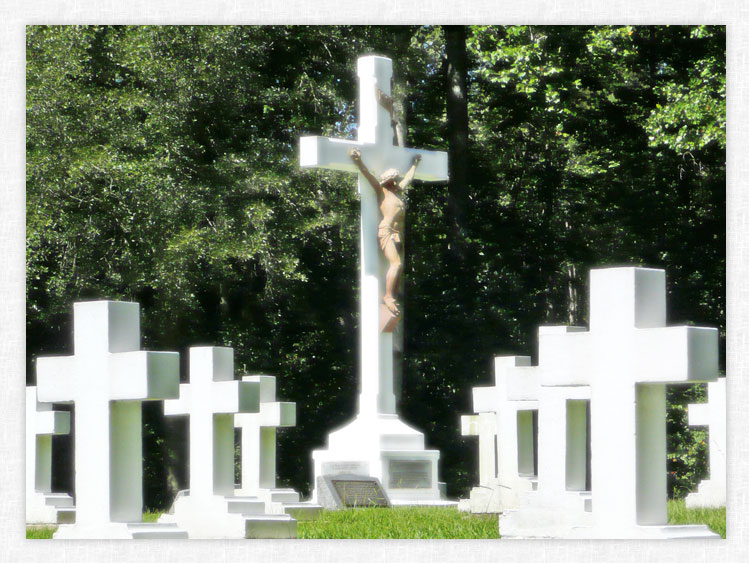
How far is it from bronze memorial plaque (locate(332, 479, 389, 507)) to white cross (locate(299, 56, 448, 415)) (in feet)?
4.64

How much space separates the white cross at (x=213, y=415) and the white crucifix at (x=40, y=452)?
5.17 ft

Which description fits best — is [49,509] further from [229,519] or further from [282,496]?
[229,519]

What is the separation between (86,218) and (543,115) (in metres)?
6.82

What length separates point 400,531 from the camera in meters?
7.04

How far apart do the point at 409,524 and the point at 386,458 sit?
11.6ft

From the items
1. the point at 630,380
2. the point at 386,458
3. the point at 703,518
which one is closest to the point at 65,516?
the point at 386,458

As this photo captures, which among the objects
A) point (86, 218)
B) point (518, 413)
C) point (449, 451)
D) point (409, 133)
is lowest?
point (449, 451)

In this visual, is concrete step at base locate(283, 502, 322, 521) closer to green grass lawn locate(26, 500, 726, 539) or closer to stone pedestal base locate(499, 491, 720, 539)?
green grass lawn locate(26, 500, 726, 539)

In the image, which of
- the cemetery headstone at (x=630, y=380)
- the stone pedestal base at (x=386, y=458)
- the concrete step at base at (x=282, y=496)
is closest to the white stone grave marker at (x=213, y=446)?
the concrete step at base at (x=282, y=496)

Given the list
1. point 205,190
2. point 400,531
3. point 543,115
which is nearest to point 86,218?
point 205,190

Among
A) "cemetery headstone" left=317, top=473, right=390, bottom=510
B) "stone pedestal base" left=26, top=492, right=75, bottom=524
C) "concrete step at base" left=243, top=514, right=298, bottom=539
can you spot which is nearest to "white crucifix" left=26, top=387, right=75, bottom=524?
"stone pedestal base" left=26, top=492, right=75, bottom=524

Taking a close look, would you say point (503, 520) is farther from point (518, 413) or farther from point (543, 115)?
point (543, 115)

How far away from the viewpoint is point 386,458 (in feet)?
36.1

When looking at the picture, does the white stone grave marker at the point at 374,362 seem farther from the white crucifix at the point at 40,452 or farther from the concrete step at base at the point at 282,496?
the white crucifix at the point at 40,452
